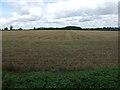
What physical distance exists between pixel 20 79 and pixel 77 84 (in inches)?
80.2

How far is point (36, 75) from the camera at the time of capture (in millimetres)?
5496

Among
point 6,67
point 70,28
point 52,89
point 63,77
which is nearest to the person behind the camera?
point 52,89

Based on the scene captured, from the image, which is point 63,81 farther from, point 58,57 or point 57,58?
point 58,57

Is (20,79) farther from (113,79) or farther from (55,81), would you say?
(113,79)

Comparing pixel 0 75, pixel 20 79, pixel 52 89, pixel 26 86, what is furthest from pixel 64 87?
pixel 0 75

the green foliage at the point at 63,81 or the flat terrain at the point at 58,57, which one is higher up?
the flat terrain at the point at 58,57

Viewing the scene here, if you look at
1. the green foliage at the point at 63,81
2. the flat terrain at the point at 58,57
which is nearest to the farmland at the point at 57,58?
the flat terrain at the point at 58,57

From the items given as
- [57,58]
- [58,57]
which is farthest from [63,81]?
[58,57]

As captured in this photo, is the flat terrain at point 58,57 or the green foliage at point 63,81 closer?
the green foliage at point 63,81

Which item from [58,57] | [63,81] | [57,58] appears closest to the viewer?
[63,81]

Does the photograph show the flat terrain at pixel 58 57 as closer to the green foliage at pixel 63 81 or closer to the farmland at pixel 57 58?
the farmland at pixel 57 58

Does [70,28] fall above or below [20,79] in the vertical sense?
above

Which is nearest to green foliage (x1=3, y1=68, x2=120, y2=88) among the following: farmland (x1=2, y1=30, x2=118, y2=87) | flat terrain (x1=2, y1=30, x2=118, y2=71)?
farmland (x1=2, y1=30, x2=118, y2=87)

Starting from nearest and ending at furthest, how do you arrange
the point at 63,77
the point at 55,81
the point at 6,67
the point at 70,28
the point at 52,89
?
the point at 52,89
the point at 55,81
the point at 63,77
the point at 6,67
the point at 70,28
